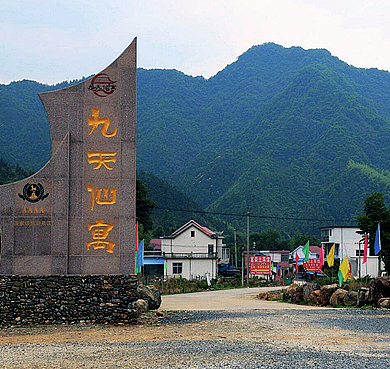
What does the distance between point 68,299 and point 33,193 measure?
3.17 metres

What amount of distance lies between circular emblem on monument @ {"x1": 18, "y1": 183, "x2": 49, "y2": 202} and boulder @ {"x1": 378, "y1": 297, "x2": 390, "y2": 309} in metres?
13.0

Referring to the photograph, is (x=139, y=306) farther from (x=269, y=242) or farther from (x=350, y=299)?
(x=269, y=242)

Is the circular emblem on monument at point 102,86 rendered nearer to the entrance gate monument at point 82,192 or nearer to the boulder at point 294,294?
the entrance gate monument at point 82,192

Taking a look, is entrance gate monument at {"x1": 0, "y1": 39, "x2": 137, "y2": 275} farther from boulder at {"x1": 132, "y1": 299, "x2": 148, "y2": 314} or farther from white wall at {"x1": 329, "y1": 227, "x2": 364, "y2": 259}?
white wall at {"x1": 329, "y1": 227, "x2": 364, "y2": 259}

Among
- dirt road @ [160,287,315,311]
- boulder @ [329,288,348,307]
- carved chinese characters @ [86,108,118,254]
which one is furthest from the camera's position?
boulder @ [329,288,348,307]

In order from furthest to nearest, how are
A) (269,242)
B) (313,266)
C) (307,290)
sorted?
(269,242) → (313,266) → (307,290)

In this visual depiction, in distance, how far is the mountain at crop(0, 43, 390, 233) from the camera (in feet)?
376

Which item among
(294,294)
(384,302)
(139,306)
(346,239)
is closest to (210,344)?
(139,306)

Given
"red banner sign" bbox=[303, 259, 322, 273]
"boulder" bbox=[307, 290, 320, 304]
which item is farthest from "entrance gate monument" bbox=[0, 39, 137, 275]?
"red banner sign" bbox=[303, 259, 322, 273]

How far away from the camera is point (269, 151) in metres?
142

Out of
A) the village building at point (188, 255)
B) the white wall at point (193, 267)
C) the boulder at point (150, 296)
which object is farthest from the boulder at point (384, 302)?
the white wall at point (193, 267)

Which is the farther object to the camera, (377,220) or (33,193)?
Answer: (377,220)

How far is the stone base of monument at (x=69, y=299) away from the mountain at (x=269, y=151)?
7550 centimetres

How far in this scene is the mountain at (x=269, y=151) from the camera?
115m
